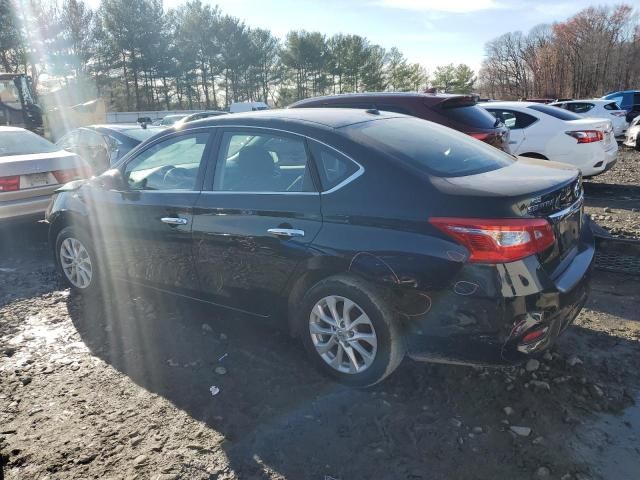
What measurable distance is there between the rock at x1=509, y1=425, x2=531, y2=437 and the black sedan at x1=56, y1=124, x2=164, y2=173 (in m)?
6.83

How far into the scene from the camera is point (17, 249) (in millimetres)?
6645

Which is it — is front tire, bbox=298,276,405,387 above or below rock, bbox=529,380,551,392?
above

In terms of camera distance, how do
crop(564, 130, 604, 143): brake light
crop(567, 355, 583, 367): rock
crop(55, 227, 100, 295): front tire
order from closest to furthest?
crop(567, 355, 583, 367): rock
crop(55, 227, 100, 295): front tire
crop(564, 130, 604, 143): brake light

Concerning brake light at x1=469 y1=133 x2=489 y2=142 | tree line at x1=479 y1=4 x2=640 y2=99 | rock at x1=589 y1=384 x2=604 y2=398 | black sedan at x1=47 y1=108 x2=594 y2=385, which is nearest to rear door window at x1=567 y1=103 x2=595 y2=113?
brake light at x1=469 y1=133 x2=489 y2=142

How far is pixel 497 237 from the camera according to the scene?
2473mm

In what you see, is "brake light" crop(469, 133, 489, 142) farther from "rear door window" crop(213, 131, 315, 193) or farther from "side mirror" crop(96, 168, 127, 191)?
"side mirror" crop(96, 168, 127, 191)

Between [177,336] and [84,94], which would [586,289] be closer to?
[177,336]

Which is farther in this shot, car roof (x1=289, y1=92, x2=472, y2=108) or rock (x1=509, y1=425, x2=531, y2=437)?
car roof (x1=289, y1=92, x2=472, y2=108)

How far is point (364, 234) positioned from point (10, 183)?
5.50 m

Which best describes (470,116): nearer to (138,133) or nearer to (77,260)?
(77,260)

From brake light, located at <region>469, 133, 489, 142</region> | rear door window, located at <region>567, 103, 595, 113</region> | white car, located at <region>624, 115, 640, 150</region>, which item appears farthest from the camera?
rear door window, located at <region>567, 103, 595, 113</region>

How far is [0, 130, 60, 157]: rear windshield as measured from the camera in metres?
→ 7.02

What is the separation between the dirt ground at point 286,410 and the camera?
2.48 m

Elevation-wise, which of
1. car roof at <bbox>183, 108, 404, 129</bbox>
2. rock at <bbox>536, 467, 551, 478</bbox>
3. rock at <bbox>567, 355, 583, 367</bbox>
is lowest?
rock at <bbox>536, 467, 551, 478</bbox>
